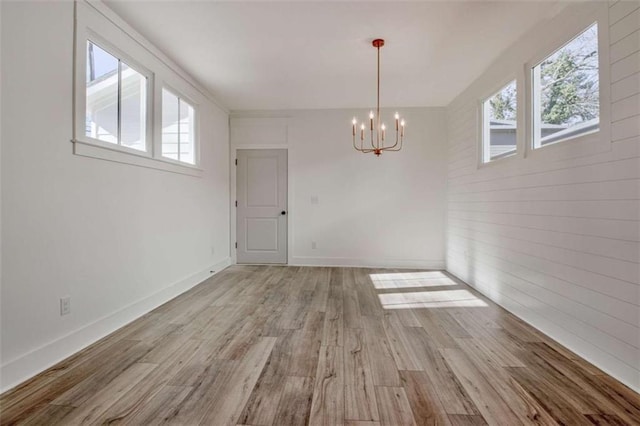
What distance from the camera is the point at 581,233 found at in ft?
7.28

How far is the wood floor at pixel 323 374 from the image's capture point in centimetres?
157

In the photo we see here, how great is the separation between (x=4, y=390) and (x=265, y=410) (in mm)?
1483

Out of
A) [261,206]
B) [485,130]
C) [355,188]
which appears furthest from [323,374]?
[261,206]

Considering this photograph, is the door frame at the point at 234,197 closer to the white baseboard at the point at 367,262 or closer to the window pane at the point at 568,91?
the white baseboard at the point at 367,262

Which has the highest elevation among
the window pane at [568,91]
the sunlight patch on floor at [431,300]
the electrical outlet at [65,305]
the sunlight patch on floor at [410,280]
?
the window pane at [568,91]

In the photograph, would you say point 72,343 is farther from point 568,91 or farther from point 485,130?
point 485,130

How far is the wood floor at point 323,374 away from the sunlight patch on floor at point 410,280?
Result: 100 cm

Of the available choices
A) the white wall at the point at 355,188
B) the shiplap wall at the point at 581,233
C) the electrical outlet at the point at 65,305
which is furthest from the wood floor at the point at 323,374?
the white wall at the point at 355,188

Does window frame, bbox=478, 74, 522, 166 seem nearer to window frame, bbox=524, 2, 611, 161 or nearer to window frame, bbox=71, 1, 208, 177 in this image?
window frame, bbox=524, 2, 611, 161

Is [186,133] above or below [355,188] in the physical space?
above

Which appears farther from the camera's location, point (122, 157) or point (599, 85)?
point (122, 157)

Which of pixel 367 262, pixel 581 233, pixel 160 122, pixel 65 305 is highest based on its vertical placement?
pixel 160 122

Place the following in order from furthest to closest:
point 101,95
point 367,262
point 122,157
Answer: point 367,262, point 122,157, point 101,95

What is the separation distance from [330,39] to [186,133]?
2.26 meters
